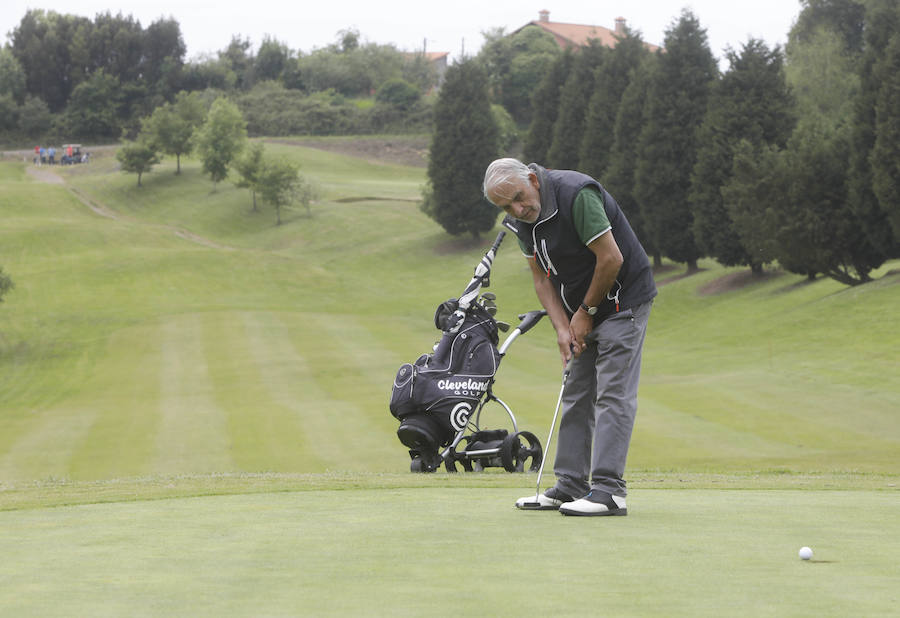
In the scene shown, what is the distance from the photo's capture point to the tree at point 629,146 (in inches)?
1937

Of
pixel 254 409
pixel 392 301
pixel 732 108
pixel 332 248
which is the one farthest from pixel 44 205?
pixel 254 409

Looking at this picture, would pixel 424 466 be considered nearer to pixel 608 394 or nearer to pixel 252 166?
pixel 608 394

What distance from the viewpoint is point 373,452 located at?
16156 mm

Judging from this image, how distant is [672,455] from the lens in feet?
51.1

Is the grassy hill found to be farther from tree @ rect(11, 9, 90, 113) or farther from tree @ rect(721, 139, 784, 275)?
tree @ rect(11, 9, 90, 113)

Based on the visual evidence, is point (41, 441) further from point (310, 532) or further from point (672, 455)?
point (310, 532)

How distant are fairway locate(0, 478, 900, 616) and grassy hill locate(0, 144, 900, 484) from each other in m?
5.93

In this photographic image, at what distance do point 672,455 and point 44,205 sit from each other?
6367cm

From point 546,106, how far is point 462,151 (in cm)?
557

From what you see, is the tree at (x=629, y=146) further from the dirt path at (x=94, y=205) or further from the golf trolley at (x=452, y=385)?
the golf trolley at (x=452, y=385)

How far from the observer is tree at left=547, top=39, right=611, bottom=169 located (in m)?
57.1

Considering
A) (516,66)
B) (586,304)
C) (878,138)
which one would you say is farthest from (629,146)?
(516,66)

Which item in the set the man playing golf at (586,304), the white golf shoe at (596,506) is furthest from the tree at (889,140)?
the white golf shoe at (596,506)

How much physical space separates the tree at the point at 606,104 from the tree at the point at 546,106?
7.58m
